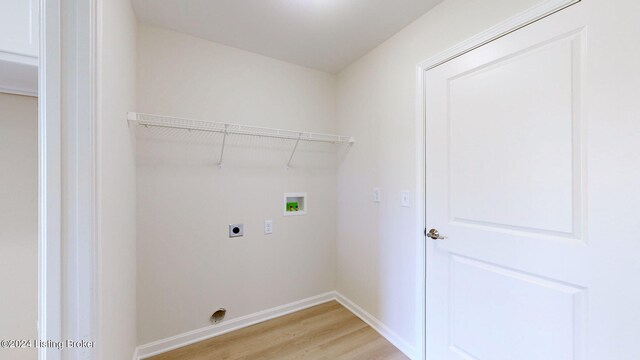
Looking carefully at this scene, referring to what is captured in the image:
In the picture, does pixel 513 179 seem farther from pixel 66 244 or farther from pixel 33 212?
pixel 33 212

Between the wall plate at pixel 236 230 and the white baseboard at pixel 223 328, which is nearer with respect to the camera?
the white baseboard at pixel 223 328

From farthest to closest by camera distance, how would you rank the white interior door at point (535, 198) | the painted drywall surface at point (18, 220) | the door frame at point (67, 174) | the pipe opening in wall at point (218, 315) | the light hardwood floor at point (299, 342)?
the pipe opening in wall at point (218, 315) < the light hardwood floor at point (299, 342) < the painted drywall surface at point (18, 220) < the white interior door at point (535, 198) < the door frame at point (67, 174)

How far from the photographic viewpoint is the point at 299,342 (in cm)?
188

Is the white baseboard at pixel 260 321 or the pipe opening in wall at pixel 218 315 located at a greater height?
the pipe opening in wall at pixel 218 315

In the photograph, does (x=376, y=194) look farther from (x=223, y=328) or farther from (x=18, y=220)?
(x=18, y=220)

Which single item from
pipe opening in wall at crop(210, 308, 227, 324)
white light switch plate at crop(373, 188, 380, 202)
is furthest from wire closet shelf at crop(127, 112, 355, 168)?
pipe opening in wall at crop(210, 308, 227, 324)

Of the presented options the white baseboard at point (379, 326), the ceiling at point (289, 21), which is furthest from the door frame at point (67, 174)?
the white baseboard at point (379, 326)

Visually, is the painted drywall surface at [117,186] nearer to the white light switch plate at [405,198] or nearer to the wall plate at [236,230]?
the wall plate at [236,230]

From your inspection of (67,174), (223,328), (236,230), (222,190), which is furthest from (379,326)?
(67,174)

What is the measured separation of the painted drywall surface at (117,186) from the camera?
0.96m

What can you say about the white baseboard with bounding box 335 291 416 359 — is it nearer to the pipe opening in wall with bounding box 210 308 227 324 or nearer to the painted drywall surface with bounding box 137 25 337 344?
the painted drywall surface with bounding box 137 25 337 344

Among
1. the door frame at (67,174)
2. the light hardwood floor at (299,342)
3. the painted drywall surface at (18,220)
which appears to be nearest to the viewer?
the door frame at (67,174)

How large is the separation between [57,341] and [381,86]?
2.30 meters

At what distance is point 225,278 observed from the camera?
2029mm
